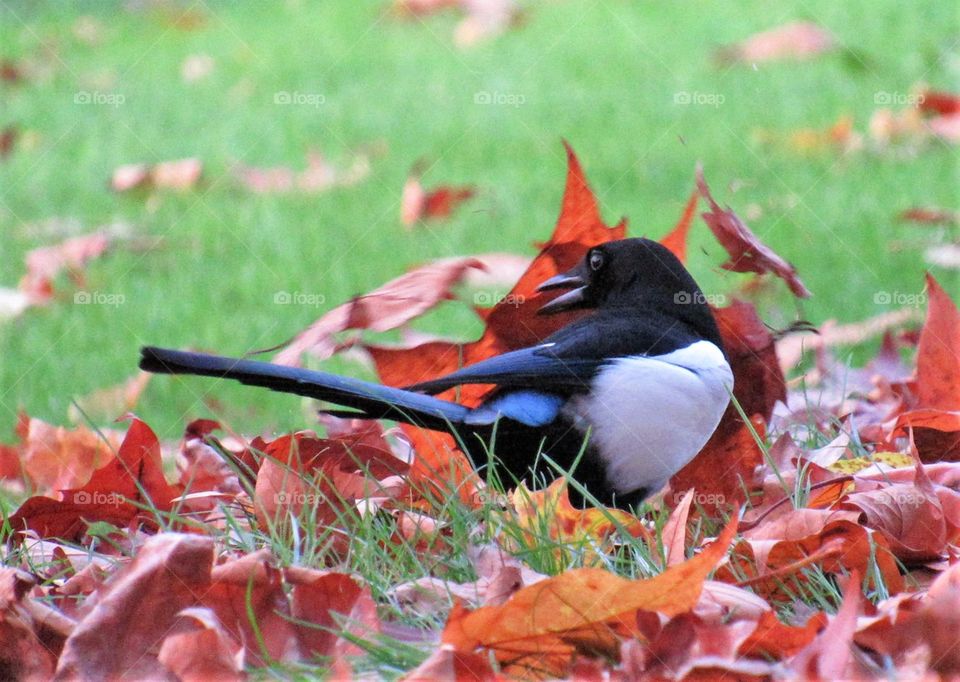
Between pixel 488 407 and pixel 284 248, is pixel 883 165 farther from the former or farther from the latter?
pixel 488 407

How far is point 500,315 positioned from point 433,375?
0.63 feet

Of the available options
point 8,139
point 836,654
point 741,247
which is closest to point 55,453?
point 741,247

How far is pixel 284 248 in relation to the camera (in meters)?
4.99

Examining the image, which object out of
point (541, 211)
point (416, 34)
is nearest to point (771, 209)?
point (541, 211)

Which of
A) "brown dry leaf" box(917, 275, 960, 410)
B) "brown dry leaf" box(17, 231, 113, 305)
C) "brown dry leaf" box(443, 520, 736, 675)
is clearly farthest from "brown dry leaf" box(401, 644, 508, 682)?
"brown dry leaf" box(17, 231, 113, 305)

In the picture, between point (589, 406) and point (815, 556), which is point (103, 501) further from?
point (815, 556)

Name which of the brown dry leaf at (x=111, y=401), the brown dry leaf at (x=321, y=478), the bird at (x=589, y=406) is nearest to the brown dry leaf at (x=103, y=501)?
Result: the brown dry leaf at (x=321, y=478)

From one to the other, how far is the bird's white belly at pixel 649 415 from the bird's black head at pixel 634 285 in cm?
20

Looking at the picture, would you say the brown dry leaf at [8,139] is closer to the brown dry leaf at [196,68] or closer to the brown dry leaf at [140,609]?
the brown dry leaf at [196,68]

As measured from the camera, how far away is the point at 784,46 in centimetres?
704

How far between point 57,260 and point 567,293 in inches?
116

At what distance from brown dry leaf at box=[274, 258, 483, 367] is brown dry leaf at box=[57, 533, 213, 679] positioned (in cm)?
61

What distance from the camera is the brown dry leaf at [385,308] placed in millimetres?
2352

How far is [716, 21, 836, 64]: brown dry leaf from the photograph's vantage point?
698 cm
